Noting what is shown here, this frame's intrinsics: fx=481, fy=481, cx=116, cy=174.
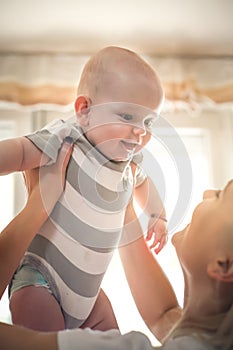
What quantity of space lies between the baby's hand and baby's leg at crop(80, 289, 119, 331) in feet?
0.32

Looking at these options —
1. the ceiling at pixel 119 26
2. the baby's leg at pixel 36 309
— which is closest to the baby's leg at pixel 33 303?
the baby's leg at pixel 36 309

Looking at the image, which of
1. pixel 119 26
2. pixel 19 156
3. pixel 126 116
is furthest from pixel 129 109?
pixel 119 26

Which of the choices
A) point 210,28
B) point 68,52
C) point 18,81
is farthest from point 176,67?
point 18,81

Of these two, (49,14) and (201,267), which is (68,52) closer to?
(49,14)

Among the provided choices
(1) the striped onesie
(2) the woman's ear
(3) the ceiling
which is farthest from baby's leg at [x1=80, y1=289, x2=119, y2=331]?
(3) the ceiling

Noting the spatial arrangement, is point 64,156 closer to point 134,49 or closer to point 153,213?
point 153,213

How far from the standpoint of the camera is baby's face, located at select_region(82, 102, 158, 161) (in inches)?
24.2

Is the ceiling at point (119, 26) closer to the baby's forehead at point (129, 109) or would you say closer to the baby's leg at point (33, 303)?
the baby's forehead at point (129, 109)

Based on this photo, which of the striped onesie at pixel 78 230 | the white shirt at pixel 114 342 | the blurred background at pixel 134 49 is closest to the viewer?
the white shirt at pixel 114 342

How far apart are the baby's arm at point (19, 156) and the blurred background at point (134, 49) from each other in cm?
35

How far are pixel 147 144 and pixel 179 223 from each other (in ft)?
0.37

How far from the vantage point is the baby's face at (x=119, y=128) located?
2.02 ft

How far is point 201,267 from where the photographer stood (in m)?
0.52

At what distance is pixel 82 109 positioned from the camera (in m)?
0.66
